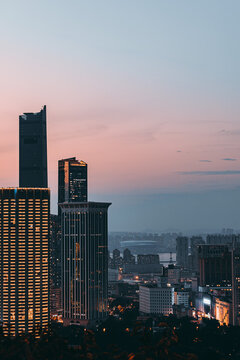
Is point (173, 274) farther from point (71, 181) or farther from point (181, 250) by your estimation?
point (181, 250)

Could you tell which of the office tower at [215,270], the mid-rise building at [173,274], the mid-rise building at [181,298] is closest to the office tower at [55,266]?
the mid-rise building at [181,298]

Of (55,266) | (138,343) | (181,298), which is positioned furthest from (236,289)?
(55,266)

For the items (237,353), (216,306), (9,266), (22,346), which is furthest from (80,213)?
(22,346)

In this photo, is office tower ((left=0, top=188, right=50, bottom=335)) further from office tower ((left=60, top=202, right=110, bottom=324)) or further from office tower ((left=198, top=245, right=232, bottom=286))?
office tower ((left=198, top=245, right=232, bottom=286))

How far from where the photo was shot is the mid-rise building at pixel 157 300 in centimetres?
10050

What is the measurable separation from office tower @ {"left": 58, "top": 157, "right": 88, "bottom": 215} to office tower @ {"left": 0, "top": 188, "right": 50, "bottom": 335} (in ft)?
113

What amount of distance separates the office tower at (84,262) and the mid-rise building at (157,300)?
32.8 feet

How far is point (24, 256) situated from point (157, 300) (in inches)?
1041

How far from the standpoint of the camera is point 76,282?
3627 inches

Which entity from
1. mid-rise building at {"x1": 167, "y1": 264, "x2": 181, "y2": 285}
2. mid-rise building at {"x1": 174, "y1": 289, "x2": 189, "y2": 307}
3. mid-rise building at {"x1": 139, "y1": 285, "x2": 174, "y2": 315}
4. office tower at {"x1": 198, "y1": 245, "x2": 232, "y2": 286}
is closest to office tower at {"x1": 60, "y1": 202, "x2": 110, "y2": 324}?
mid-rise building at {"x1": 139, "y1": 285, "x2": 174, "y2": 315}

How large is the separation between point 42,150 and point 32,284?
3126cm

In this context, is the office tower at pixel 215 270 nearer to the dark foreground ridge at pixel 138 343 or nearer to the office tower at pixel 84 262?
the office tower at pixel 84 262

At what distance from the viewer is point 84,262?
93.1m

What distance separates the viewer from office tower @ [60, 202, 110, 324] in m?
89.6
